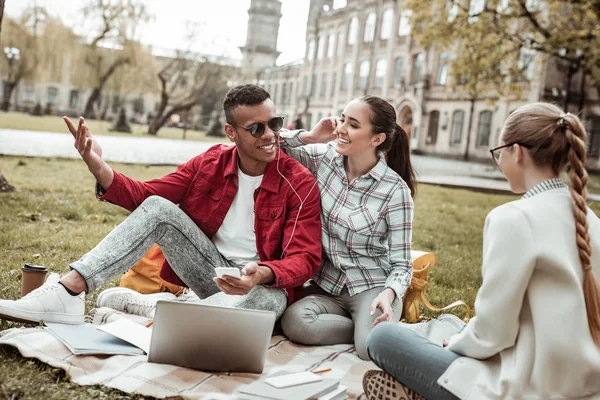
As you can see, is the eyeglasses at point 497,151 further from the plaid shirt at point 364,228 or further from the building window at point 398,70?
the building window at point 398,70

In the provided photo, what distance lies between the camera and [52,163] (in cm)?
1453

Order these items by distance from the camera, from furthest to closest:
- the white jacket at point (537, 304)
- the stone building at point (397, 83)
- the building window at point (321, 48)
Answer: the building window at point (321, 48), the stone building at point (397, 83), the white jacket at point (537, 304)

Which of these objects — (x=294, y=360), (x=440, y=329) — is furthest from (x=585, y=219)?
(x=294, y=360)

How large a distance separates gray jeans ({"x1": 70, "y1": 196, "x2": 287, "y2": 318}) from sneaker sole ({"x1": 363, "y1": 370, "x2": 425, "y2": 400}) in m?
0.88

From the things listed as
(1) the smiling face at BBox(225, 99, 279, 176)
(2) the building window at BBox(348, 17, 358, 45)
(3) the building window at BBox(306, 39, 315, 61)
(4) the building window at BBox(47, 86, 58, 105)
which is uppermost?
(2) the building window at BBox(348, 17, 358, 45)

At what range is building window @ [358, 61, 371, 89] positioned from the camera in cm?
4522

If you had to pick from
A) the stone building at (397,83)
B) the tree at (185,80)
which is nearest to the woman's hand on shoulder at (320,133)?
the stone building at (397,83)

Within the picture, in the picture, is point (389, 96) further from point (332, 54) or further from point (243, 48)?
point (243, 48)

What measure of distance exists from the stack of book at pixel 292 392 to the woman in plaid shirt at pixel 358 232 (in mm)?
977

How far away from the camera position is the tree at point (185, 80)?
39312 mm

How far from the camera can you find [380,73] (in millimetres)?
43656

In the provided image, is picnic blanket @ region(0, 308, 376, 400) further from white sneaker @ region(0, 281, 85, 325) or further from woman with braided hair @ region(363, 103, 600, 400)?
woman with braided hair @ region(363, 103, 600, 400)

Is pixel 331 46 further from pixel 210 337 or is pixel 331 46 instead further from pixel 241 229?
pixel 210 337

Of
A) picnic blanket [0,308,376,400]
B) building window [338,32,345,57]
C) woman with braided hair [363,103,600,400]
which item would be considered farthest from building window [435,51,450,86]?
woman with braided hair [363,103,600,400]
